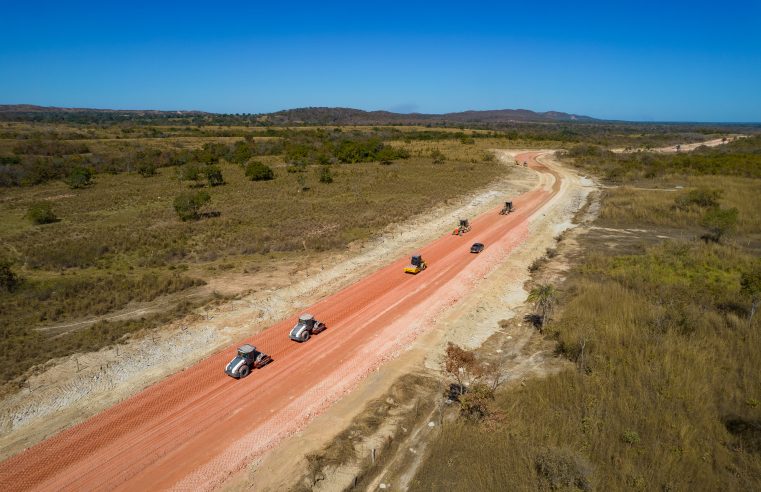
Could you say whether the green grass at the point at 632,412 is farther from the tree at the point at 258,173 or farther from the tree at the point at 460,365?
the tree at the point at 258,173

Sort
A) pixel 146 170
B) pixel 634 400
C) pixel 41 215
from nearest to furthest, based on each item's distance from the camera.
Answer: pixel 634 400 < pixel 41 215 < pixel 146 170

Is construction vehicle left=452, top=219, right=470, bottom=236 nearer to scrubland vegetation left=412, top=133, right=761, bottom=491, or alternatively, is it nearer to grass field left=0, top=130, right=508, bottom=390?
grass field left=0, top=130, right=508, bottom=390

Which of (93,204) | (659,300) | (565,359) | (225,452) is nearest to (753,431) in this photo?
(565,359)

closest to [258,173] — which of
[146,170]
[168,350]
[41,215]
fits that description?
[146,170]

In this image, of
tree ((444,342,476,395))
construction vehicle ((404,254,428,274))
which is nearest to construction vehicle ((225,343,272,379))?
tree ((444,342,476,395))

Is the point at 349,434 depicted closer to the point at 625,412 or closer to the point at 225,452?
the point at 225,452

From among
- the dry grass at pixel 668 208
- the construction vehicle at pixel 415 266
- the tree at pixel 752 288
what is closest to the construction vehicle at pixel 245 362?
the construction vehicle at pixel 415 266

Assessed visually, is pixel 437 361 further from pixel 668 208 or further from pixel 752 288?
pixel 668 208
